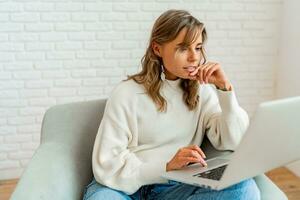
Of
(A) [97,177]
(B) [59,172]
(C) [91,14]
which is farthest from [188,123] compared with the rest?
(C) [91,14]

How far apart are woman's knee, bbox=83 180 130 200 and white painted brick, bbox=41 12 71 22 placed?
129 cm

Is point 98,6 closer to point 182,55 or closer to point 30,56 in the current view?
point 30,56

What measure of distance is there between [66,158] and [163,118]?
0.35 metres

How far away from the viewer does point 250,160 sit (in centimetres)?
105

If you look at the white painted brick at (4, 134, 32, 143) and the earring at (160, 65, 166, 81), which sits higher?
the earring at (160, 65, 166, 81)

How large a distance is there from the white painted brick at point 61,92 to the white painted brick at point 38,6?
45 cm

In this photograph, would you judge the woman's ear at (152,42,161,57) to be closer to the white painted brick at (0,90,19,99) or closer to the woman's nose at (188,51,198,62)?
the woman's nose at (188,51,198,62)

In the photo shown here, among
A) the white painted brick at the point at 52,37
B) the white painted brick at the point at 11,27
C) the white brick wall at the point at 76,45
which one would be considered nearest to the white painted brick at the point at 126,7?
the white brick wall at the point at 76,45

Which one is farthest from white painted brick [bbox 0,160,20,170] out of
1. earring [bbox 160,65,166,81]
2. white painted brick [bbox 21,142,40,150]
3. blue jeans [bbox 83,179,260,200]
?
earring [bbox 160,65,166,81]

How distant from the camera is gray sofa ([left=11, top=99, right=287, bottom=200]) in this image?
1.27 metres

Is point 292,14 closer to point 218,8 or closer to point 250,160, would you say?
point 218,8

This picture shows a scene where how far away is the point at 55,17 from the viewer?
244 cm

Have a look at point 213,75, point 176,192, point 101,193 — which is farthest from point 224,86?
point 101,193

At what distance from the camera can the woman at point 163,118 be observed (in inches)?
55.2
